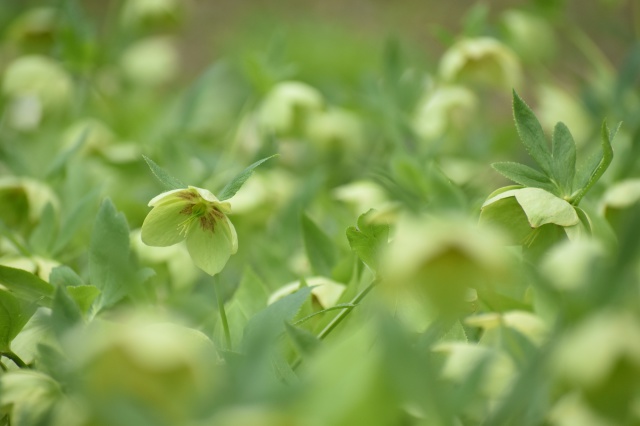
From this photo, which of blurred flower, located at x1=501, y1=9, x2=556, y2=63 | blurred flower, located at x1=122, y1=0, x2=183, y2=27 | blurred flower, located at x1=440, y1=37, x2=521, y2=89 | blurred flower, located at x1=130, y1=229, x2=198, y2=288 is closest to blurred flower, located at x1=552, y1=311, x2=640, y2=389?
blurred flower, located at x1=130, y1=229, x2=198, y2=288

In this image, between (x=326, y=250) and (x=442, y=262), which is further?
(x=326, y=250)

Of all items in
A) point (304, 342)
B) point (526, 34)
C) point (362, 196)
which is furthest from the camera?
point (526, 34)

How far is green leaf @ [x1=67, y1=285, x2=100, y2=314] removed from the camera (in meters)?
0.38

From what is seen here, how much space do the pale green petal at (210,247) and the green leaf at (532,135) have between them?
0.17m

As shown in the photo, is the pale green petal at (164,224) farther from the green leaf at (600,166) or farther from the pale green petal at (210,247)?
the green leaf at (600,166)

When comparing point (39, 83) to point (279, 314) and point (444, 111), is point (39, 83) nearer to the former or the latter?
point (444, 111)

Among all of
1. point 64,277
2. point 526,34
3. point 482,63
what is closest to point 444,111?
point 482,63

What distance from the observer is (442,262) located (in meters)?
0.23

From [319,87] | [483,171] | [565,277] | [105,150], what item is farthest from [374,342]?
[319,87]

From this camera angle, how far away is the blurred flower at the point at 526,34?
0.83m

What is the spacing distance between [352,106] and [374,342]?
0.54 m

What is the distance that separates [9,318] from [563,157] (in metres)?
0.30

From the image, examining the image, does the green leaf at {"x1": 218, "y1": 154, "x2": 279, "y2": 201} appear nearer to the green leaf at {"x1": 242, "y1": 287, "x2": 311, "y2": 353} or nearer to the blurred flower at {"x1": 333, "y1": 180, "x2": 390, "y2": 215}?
the green leaf at {"x1": 242, "y1": 287, "x2": 311, "y2": 353}

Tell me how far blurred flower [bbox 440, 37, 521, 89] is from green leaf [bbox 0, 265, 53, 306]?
1.41ft
